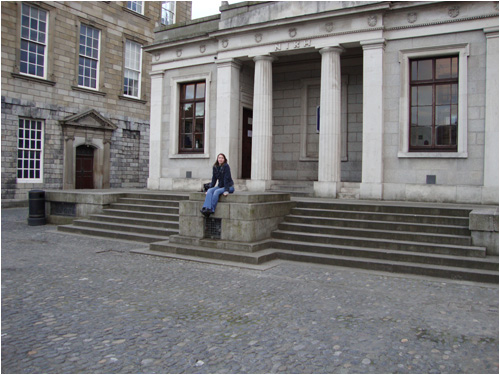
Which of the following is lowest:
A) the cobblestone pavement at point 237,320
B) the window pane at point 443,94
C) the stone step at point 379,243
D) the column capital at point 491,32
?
the cobblestone pavement at point 237,320

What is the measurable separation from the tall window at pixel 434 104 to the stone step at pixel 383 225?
4795 millimetres

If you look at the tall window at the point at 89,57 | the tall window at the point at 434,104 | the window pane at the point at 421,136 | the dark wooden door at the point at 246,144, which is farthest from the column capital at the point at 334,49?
the tall window at the point at 89,57

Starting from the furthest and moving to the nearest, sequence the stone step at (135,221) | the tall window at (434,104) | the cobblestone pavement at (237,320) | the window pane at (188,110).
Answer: the window pane at (188,110) < the tall window at (434,104) < the stone step at (135,221) < the cobblestone pavement at (237,320)

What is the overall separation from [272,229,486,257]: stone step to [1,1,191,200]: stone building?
16.8 m

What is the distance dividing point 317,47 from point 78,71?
52.2 ft

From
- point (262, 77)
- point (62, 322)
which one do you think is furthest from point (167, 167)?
A: point (62, 322)

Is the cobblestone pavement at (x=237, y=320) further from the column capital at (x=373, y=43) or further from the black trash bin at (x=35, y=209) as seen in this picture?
the column capital at (x=373, y=43)

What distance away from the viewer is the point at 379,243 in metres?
9.16

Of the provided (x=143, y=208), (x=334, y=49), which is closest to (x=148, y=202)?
(x=143, y=208)

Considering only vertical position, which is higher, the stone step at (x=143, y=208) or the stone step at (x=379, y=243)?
the stone step at (x=143, y=208)

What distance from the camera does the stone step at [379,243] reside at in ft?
27.2

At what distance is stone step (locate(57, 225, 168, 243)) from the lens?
456 inches

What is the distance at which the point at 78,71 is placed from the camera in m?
24.6

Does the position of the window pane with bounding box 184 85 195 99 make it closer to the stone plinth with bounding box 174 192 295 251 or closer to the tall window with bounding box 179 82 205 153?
the tall window with bounding box 179 82 205 153
